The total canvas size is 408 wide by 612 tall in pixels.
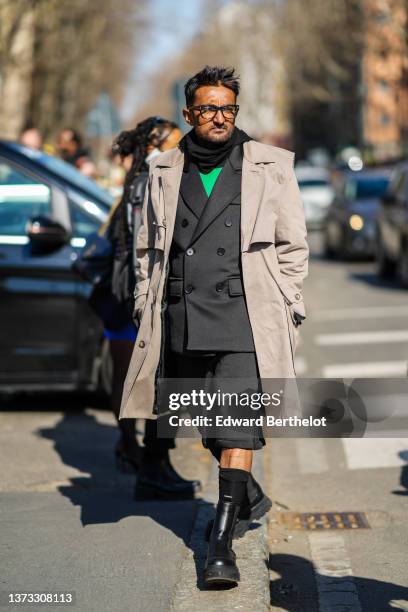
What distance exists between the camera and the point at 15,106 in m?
27.7

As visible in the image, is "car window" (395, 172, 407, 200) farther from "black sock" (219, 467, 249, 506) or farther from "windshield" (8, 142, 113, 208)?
"black sock" (219, 467, 249, 506)

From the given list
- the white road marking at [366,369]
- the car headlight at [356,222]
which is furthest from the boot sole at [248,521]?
the car headlight at [356,222]

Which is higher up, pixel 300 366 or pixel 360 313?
pixel 300 366

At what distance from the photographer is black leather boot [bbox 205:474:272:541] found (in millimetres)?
5599

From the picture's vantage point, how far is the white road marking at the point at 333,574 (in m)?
5.13

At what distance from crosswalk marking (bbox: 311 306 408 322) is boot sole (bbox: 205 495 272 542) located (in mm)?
9699

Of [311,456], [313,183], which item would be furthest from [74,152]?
[313,183]

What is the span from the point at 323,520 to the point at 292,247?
188cm

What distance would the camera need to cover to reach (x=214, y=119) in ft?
16.7

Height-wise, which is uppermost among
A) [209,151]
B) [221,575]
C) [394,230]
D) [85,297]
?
[209,151]

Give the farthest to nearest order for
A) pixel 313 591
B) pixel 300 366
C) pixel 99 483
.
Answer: pixel 300 366
pixel 99 483
pixel 313 591

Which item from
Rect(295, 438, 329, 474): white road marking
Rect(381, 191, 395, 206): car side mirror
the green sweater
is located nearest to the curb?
the green sweater

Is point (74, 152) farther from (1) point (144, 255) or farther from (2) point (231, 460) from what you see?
(2) point (231, 460)

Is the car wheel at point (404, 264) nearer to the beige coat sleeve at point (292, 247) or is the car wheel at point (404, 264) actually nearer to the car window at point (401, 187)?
the car window at point (401, 187)
